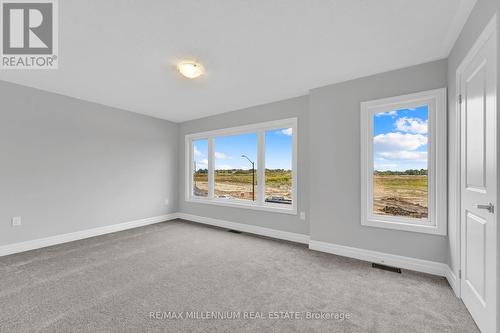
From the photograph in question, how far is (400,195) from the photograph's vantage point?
282cm

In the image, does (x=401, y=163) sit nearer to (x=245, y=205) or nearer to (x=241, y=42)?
(x=241, y=42)

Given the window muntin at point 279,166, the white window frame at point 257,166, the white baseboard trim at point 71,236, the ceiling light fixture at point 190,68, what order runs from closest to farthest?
the ceiling light fixture at point 190,68 < the white baseboard trim at point 71,236 < the white window frame at point 257,166 < the window muntin at point 279,166

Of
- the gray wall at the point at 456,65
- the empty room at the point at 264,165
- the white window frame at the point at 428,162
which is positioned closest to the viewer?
the gray wall at the point at 456,65

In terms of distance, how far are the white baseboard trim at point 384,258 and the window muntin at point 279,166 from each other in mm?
992

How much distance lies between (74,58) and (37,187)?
7.23ft

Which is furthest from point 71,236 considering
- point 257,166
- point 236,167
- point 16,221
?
point 257,166

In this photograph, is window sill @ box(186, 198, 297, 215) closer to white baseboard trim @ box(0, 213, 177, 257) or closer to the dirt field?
white baseboard trim @ box(0, 213, 177, 257)

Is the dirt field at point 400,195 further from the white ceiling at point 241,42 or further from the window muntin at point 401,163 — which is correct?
the white ceiling at point 241,42

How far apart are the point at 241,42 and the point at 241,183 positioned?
9.57ft

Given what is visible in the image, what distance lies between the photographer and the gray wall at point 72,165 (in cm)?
315

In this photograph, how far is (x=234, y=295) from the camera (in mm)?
2080

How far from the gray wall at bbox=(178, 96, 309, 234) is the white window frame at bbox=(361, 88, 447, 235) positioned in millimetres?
939

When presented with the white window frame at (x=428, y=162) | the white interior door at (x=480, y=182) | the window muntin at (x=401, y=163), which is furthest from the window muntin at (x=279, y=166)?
the white interior door at (x=480, y=182)

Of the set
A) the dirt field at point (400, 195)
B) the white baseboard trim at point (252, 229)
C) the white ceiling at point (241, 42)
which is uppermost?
the white ceiling at point (241, 42)
